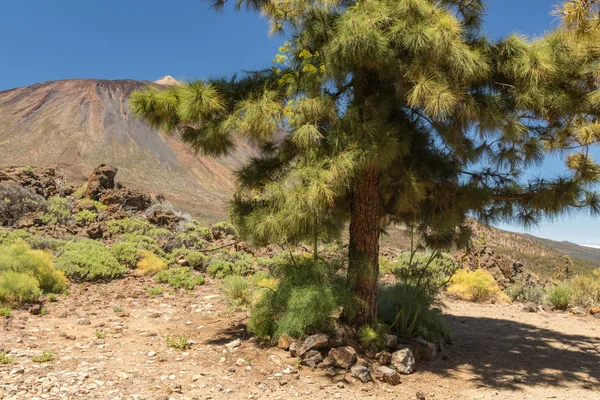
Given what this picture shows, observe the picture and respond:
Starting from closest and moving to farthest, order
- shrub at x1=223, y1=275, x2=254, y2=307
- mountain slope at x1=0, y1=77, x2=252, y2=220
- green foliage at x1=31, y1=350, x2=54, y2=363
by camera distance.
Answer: green foliage at x1=31, y1=350, x2=54, y2=363
shrub at x1=223, y1=275, x2=254, y2=307
mountain slope at x1=0, y1=77, x2=252, y2=220

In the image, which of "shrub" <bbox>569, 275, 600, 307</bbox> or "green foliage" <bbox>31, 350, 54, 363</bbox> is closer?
"green foliage" <bbox>31, 350, 54, 363</bbox>

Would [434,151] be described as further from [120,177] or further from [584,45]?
[120,177]

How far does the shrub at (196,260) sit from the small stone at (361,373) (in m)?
6.28

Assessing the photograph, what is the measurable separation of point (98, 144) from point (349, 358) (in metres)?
54.3

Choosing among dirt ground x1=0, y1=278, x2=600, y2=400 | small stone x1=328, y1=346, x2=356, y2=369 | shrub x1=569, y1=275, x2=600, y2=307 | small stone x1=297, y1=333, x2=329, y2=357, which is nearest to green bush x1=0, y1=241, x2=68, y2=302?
dirt ground x1=0, y1=278, x2=600, y2=400

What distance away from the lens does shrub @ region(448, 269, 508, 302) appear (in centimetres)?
1088

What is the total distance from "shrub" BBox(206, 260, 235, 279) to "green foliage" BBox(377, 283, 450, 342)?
4.23 metres

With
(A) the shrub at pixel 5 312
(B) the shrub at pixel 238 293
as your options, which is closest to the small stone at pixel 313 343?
(B) the shrub at pixel 238 293

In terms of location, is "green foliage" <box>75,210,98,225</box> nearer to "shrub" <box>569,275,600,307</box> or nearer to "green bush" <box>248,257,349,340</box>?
"green bush" <box>248,257,349,340</box>

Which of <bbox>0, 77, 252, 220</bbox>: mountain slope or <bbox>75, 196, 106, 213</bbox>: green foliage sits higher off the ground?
<bbox>0, 77, 252, 220</bbox>: mountain slope

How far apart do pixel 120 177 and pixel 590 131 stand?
40.0 metres

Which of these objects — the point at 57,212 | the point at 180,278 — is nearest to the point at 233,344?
the point at 180,278

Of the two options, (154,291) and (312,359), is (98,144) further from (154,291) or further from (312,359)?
(312,359)

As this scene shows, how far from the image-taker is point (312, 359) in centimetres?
495
